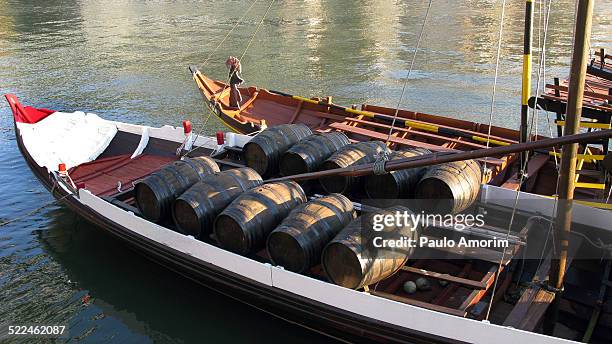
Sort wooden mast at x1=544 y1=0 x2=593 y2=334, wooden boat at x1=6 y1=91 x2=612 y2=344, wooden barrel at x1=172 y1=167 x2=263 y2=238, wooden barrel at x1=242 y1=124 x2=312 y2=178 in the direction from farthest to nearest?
wooden barrel at x1=242 y1=124 x2=312 y2=178
wooden barrel at x1=172 y1=167 x2=263 y2=238
wooden boat at x1=6 y1=91 x2=612 y2=344
wooden mast at x1=544 y1=0 x2=593 y2=334

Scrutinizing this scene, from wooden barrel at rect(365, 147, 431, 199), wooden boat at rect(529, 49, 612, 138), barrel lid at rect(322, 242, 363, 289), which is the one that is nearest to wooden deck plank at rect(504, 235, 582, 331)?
→ barrel lid at rect(322, 242, 363, 289)

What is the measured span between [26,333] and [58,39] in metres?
32.8

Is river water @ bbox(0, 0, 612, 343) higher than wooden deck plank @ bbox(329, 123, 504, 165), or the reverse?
wooden deck plank @ bbox(329, 123, 504, 165)

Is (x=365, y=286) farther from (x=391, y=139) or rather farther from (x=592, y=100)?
(x=592, y=100)

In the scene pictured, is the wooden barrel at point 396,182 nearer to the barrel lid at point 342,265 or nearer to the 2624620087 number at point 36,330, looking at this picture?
the barrel lid at point 342,265

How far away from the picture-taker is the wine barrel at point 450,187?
901 cm

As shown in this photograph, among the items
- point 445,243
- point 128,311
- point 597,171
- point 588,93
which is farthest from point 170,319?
point 588,93

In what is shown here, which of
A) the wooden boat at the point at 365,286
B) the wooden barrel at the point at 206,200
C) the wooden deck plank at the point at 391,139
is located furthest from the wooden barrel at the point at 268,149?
the wooden deck plank at the point at 391,139

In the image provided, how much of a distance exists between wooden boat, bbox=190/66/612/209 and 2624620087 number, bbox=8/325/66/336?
23.5 ft

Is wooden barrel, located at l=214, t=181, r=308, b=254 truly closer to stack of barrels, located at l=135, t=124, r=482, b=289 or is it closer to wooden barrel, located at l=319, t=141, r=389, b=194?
stack of barrels, located at l=135, t=124, r=482, b=289

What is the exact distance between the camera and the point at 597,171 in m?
10.9

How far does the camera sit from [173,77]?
27.7 meters

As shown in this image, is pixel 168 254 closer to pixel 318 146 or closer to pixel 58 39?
pixel 318 146

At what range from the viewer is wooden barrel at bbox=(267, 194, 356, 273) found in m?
8.20
